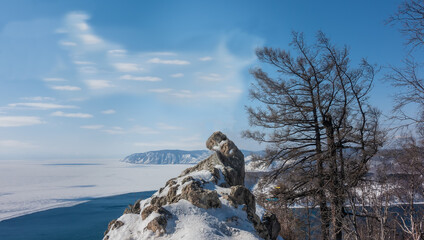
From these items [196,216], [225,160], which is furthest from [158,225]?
[225,160]

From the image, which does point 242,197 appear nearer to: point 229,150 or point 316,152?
point 229,150

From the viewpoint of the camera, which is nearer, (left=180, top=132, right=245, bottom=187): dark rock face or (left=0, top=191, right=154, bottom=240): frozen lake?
(left=180, top=132, right=245, bottom=187): dark rock face

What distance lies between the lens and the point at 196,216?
17.2 ft

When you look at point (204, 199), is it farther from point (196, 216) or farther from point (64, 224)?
point (64, 224)

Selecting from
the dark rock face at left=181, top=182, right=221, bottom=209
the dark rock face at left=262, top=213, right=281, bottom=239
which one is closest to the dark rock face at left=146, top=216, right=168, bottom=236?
the dark rock face at left=181, top=182, right=221, bottom=209

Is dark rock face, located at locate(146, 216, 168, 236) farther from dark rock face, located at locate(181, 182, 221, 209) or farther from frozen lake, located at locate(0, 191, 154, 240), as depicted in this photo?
frozen lake, located at locate(0, 191, 154, 240)

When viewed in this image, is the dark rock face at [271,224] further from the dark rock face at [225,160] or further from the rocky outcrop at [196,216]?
the dark rock face at [225,160]

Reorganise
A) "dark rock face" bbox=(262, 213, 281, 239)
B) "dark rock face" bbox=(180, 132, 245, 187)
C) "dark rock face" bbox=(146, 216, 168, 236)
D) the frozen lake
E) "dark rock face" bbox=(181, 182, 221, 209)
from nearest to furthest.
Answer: "dark rock face" bbox=(146, 216, 168, 236) → "dark rock face" bbox=(181, 182, 221, 209) → "dark rock face" bbox=(262, 213, 281, 239) → "dark rock face" bbox=(180, 132, 245, 187) → the frozen lake

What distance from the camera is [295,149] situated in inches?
347

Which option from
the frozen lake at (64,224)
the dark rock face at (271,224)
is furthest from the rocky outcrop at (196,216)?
the frozen lake at (64,224)

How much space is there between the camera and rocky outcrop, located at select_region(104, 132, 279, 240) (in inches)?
195

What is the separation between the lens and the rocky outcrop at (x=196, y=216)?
4945 mm

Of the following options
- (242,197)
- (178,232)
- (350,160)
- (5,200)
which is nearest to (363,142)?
(350,160)

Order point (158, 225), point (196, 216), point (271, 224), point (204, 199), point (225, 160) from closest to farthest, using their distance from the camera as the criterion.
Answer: point (158, 225) < point (196, 216) < point (204, 199) < point (271, 224) < point (225, 160)
